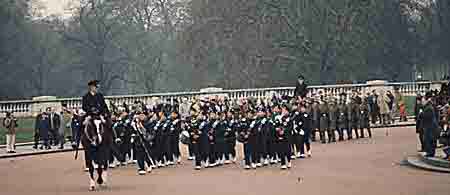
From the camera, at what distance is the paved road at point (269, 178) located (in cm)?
1773

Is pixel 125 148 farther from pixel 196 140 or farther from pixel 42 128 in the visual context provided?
pixel 42 128

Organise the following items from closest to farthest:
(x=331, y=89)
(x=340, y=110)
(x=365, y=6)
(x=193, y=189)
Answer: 1. (x=193, y=189)
2. (x=340, y=110)
3. (x=331, y=89)
4. (x=365, y=6)

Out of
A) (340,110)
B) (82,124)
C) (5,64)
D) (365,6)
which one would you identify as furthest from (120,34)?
(82,124)

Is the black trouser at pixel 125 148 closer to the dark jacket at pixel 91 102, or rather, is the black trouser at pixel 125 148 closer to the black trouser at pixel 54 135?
the dark jacket at pixel 91 102

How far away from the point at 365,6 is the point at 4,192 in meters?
36.2

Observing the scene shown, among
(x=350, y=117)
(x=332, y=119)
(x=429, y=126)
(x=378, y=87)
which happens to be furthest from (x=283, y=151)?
(x=378, y=87)

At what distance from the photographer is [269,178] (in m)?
20.0

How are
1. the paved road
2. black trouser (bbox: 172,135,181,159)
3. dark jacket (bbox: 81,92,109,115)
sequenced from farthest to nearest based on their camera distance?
black trouser (bbox: 172,135,181,159) → dark jacket (bbox: 81,92,109,115) → the paved road

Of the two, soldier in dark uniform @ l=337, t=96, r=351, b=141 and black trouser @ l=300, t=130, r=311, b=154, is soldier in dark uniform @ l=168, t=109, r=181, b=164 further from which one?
soldier in dark uniform @ l=337, t=96, r=351, b=141

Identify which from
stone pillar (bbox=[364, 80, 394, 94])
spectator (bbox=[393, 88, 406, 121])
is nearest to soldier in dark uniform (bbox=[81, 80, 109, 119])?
spectator (bbox=[393, 88, 406, 121])

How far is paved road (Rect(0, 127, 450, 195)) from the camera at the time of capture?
1773cm

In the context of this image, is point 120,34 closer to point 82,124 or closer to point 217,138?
point 217,138

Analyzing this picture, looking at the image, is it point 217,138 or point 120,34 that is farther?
point 120,34

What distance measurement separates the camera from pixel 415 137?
30.9 m
